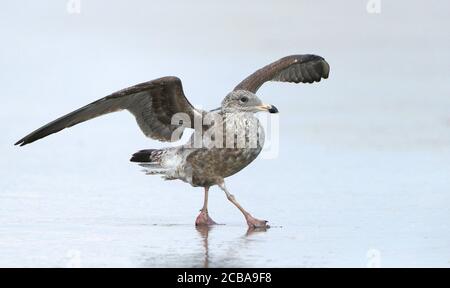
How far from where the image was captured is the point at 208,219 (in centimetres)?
1213

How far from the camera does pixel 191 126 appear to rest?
41.3ft

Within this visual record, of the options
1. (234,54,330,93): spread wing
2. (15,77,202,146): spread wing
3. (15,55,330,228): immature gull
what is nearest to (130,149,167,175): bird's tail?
(15,55,330,228): immature gull

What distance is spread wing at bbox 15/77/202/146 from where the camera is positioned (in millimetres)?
11742

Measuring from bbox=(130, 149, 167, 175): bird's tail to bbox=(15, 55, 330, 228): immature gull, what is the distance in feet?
0.04

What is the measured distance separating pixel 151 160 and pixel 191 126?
750 mm

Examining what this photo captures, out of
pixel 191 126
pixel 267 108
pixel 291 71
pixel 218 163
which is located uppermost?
pixel 291 71

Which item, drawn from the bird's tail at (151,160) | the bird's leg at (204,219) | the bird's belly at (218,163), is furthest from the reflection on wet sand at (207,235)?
the bird's tail at (151,160)

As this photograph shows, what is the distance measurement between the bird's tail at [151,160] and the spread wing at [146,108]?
0.21 meters

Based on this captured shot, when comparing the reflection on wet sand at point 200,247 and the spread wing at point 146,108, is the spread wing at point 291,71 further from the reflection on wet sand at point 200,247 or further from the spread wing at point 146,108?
the reflection on wet sand at point 200,247

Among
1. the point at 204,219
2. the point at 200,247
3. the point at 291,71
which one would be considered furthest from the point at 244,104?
the point at 291,71

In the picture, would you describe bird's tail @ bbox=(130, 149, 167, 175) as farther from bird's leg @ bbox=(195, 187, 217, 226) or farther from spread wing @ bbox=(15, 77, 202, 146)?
bird's leg @ bbox=(195, 187, 217, 226)

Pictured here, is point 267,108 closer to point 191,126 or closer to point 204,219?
point 191,126
